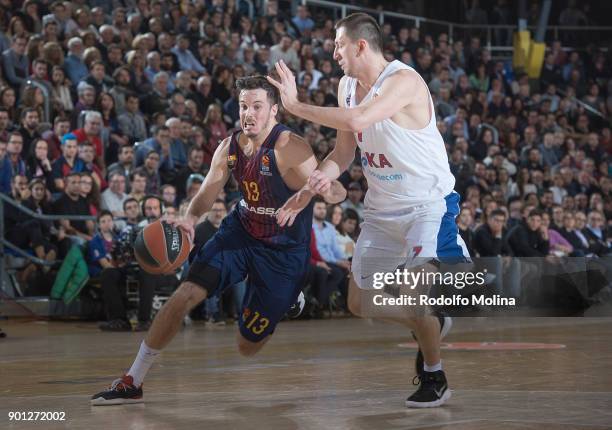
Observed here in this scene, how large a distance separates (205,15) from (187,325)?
6614mm

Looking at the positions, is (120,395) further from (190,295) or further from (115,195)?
(115,195)

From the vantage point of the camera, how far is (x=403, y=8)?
996 inches

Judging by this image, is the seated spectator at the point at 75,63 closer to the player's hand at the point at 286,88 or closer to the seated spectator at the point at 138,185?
the seated spectator at the point at 138,185

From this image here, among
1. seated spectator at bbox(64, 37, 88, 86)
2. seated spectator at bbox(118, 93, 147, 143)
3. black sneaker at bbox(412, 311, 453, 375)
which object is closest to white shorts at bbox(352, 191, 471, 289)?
black sneaker at bbox(412, 311, 453, 375)

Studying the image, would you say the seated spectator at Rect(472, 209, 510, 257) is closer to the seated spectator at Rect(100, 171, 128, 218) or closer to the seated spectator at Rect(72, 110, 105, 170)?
the seated spectator at Rect(100, 171, 128, 218)

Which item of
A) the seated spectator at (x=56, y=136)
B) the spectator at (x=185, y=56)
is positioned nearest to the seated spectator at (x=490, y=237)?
the spectator at (x=185, y=56)

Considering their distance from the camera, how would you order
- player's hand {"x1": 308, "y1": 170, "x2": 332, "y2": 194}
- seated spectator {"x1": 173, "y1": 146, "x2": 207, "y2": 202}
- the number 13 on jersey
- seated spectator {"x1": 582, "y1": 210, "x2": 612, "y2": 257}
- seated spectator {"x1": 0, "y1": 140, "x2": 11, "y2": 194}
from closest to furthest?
player's hand {"x1": 308, "y1": 170, "x2": 332, "y2": 194} → the number 13 on jersey → seated spectator {"x1": 0, "y1": 140, "x2": 11, "y2": 194} → seated spectator {"x1": 173, "y1": 146, "x2": 207, "y2": 202} → seated spectator {"x1": 582, "y1": 210, "x2": 612, "y2": 257}

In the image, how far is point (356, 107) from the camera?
571cm

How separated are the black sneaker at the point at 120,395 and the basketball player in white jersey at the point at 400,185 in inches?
47.4

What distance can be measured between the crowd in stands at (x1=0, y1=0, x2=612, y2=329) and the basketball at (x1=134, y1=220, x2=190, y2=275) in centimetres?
461

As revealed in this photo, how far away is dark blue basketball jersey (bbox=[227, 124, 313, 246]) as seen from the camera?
6.47m

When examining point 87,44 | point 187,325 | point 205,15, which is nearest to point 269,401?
point 187,325

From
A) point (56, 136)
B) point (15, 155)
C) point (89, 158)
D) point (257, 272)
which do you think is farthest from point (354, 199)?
point (257, 272)

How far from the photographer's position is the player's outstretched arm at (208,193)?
6211 millimetres
